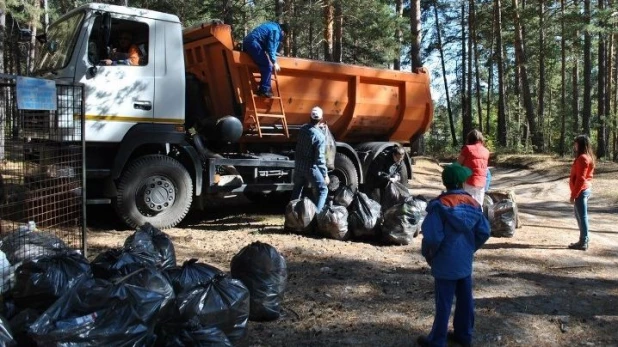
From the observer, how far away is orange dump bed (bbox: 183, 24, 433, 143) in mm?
8297

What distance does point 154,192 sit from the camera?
24.7ft

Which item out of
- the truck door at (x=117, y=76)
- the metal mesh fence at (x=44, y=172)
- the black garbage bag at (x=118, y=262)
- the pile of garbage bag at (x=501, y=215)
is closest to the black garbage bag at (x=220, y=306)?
the black garbage bag at (x=118, y=262)

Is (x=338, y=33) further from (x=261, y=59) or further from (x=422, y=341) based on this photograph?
(x=422, y=341)

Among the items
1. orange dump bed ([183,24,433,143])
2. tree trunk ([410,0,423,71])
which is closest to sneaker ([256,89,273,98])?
orange dump bed ([183,24,433,143])

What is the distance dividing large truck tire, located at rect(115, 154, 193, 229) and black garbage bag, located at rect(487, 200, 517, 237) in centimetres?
440

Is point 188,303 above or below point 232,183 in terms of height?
below

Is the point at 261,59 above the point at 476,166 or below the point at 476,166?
→ above

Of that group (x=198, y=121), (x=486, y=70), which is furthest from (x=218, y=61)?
(x=486, y=70)

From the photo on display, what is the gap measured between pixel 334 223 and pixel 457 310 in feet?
11.0

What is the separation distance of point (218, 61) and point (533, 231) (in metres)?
5.64

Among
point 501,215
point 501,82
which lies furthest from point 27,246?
point 501,82

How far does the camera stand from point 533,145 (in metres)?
26.4

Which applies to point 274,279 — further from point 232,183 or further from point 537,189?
point 537,189

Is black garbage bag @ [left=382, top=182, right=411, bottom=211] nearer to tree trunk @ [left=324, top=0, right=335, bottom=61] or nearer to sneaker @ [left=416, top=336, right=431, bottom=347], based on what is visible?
sneaker @ [left=416, top=336, right=431, bottom=347]
